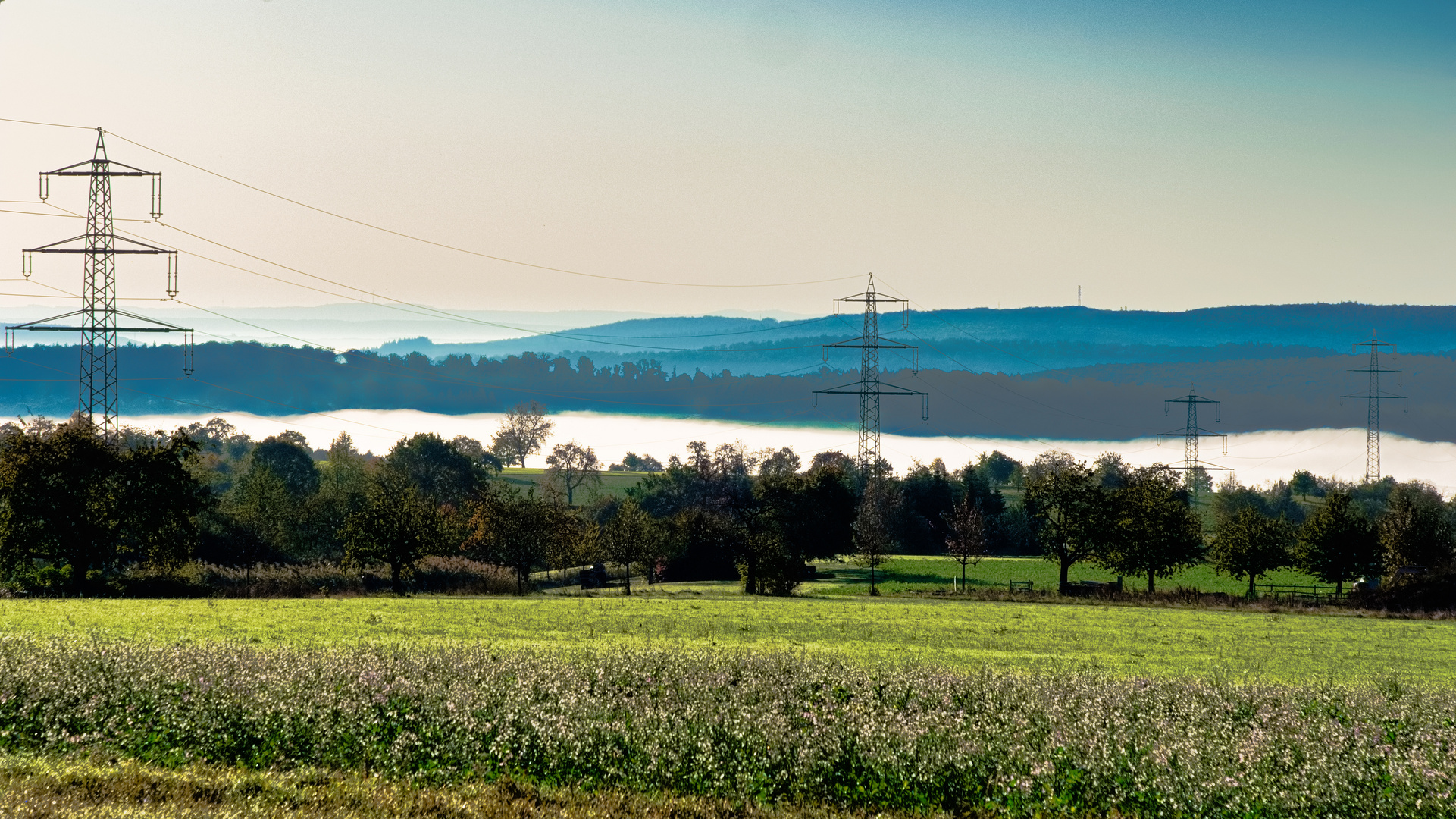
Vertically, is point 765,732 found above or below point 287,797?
above

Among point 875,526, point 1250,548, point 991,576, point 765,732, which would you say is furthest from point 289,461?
point 765,732

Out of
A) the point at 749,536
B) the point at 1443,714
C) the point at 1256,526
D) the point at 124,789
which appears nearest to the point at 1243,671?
the point at 1443,714

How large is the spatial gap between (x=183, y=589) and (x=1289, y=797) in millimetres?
54174

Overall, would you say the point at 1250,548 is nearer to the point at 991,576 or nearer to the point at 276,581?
the point at 991,576

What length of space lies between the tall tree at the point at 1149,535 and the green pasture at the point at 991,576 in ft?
9.78

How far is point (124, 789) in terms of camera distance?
17969 mm

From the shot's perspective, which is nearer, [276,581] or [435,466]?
[276,581]

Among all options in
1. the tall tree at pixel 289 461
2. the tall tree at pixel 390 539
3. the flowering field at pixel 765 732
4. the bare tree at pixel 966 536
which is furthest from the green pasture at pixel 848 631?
the tall tree at pixel 289 461

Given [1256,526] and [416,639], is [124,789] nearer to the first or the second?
[416,639]

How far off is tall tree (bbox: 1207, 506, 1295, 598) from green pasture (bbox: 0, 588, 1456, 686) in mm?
32576

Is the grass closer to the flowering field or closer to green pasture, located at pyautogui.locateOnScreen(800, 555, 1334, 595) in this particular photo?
the flowering field

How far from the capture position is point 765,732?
22234mm

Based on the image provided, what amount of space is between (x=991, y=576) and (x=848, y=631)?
65357 mm

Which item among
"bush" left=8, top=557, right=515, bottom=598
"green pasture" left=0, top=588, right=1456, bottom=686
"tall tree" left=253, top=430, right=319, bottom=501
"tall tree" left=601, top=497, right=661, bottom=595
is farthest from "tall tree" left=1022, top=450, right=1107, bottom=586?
"tall tree" left=253, top=430, right=319, bottom=501
